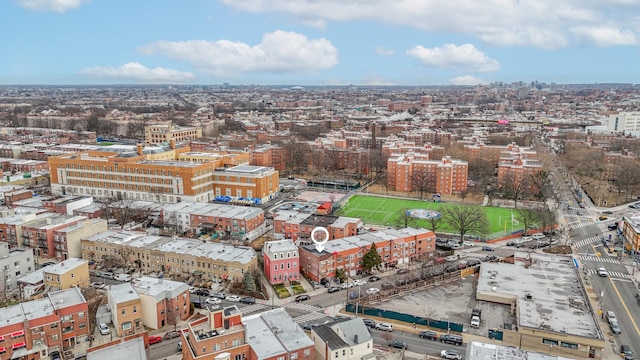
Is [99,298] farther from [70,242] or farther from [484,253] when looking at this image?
[484,253]

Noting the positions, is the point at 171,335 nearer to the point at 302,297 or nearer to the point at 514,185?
the point at 302,297

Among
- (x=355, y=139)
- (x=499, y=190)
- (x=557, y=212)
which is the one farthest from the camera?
(x=355, y=139)

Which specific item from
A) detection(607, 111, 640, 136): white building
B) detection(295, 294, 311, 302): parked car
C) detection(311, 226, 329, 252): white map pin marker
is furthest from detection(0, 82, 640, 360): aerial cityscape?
detection(607, 111, 640, 136): white building

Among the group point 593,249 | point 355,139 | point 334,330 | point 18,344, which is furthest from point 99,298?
point 355,139

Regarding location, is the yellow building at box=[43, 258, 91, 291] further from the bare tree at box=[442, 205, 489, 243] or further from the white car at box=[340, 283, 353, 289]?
the bare tree at box=[442, 205, 489, 243]

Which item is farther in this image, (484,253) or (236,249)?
(484,253)
